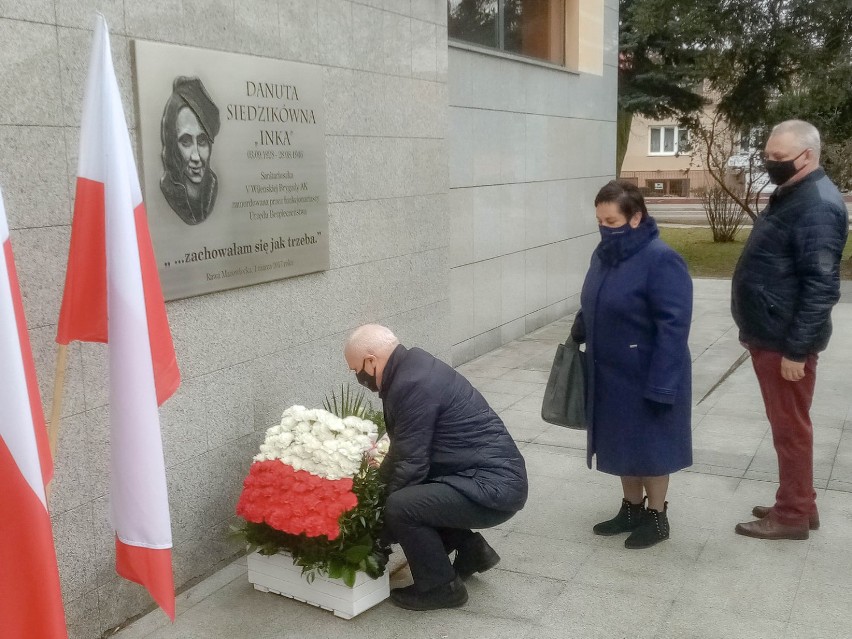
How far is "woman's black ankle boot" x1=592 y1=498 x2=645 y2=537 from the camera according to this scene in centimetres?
487

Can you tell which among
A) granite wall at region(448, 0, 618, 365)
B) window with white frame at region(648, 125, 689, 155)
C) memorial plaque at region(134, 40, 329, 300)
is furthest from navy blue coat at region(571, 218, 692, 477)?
window with white frame at region(648, 125, 689, 155)

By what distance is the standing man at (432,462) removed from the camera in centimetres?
395

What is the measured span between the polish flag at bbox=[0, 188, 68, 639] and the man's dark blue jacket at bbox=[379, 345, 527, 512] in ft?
5.43

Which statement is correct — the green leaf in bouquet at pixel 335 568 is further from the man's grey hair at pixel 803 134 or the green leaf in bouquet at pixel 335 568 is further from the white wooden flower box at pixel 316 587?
the man's grey hair at pixel 803 134

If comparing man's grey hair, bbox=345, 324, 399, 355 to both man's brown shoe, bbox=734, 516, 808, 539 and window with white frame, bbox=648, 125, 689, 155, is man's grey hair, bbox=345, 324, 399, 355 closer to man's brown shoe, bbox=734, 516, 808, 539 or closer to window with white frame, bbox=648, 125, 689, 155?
man's brown shoe, bbox=734, 516, 808, 539

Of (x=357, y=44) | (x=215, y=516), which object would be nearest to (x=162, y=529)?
(x=215, y=516)

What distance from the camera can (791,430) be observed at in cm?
470

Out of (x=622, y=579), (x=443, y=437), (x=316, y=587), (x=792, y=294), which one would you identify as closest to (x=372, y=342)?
(x=443, y=437)

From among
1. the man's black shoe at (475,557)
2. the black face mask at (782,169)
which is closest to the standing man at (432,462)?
the man's black shoe at (475,557)

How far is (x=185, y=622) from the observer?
409cm

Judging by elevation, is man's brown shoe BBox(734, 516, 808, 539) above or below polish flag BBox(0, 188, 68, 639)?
below

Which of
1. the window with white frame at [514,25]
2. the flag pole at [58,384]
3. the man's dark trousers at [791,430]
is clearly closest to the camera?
the flag pole at [58,384]

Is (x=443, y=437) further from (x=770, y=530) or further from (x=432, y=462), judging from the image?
(x=770, y=530)

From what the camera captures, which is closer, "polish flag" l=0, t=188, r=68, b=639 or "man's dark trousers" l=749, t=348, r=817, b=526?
"polish flag" l=0, t=188, r=68, b=639
